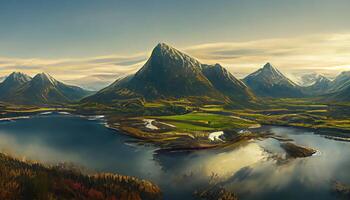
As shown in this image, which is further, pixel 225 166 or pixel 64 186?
pixel 225 166

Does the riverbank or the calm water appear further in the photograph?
the calm water

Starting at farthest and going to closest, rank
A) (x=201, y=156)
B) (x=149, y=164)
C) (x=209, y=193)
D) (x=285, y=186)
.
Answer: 1. (x=201, y=156)
2. (x=149, y=164)
3. (x=285, y=186)
4. (x=209, y=193)

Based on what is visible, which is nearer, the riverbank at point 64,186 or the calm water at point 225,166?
the riverbank at point 64,186

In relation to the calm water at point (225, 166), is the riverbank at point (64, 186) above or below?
above

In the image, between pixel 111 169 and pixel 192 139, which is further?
pixel 192 139

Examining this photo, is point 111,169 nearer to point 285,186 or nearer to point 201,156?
point 201,156

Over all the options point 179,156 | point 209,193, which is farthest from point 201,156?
point 209,193

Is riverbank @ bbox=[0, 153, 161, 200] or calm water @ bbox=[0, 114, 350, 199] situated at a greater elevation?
riverbank @ bbox=[0, 153, 161, 200]

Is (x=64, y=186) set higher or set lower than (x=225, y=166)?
higher
